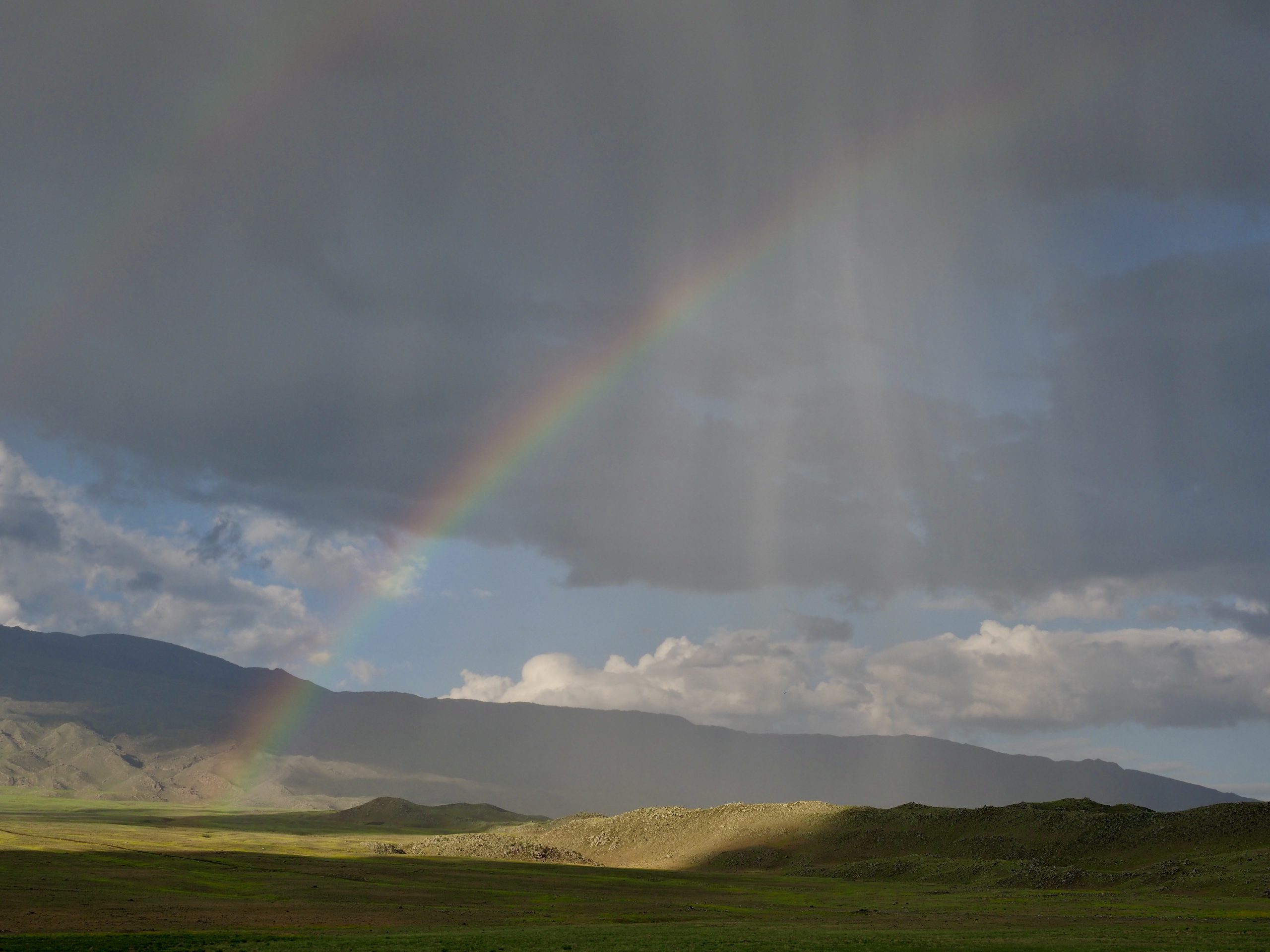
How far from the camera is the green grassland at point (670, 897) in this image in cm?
5834

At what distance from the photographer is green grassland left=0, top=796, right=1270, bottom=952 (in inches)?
2297

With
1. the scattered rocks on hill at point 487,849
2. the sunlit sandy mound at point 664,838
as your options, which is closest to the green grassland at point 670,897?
the sunlit sandy mound at point 664,838

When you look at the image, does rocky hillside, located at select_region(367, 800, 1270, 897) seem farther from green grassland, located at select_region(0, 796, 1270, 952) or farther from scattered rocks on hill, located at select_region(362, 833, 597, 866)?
green grassland, located at select_region(0, 796, 1270, 952)

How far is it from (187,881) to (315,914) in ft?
107

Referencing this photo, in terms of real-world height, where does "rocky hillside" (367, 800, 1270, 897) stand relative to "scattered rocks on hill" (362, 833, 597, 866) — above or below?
above

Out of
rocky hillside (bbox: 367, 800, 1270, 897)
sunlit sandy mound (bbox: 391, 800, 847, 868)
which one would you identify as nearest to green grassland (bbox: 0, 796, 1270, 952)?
rocky hillside (bbox: 367, 800, 1270, 897)

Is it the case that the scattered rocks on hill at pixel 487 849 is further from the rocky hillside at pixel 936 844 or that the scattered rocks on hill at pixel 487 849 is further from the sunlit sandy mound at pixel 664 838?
the rocky hillside at pixel 936 844

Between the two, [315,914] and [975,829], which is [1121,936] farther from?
[975,829]

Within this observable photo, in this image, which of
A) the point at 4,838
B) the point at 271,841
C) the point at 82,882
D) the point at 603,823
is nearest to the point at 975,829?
the point at 603,823

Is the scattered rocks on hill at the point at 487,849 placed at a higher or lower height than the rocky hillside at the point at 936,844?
lower

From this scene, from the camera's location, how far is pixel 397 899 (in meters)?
91.2

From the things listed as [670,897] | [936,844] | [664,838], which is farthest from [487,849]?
[670,897]

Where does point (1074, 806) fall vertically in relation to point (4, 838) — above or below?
above

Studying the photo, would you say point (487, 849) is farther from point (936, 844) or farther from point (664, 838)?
point (936, 844)
